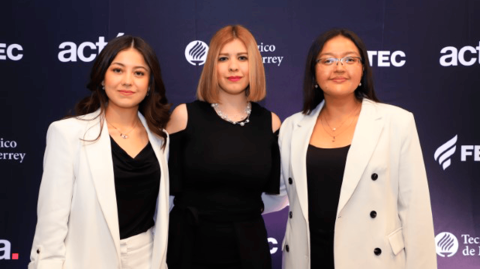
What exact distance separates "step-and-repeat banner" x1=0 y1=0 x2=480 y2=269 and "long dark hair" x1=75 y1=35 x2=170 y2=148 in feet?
4.69

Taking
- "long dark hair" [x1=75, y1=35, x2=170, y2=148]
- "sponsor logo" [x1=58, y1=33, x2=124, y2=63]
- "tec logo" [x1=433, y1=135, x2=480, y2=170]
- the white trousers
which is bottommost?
the white trousers

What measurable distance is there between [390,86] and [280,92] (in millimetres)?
929

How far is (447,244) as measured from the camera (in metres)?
3.88

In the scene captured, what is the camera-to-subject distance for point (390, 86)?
3.90 meters

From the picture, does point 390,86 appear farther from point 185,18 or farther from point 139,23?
point 139,23

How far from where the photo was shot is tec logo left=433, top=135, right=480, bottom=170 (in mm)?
3875

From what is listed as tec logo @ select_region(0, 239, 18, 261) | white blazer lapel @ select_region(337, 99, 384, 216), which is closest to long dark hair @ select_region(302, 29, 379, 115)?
white blazer lapel @ select_region(337, 99, 384, 216)

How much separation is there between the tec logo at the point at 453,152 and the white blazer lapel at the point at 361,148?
1735mm

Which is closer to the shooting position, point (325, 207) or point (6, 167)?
point (325, 207)

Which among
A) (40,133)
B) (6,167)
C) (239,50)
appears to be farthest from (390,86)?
(6,167)

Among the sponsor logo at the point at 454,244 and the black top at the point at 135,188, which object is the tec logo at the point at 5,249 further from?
the sponsor logo at the point at 454,244

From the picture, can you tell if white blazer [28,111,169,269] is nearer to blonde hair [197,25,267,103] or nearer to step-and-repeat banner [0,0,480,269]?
blonde hair [197,25,267,103]

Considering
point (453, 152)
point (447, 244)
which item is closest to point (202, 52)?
A: point (453, 152)

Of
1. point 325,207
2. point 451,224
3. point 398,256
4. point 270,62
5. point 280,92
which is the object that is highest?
point 270,62
